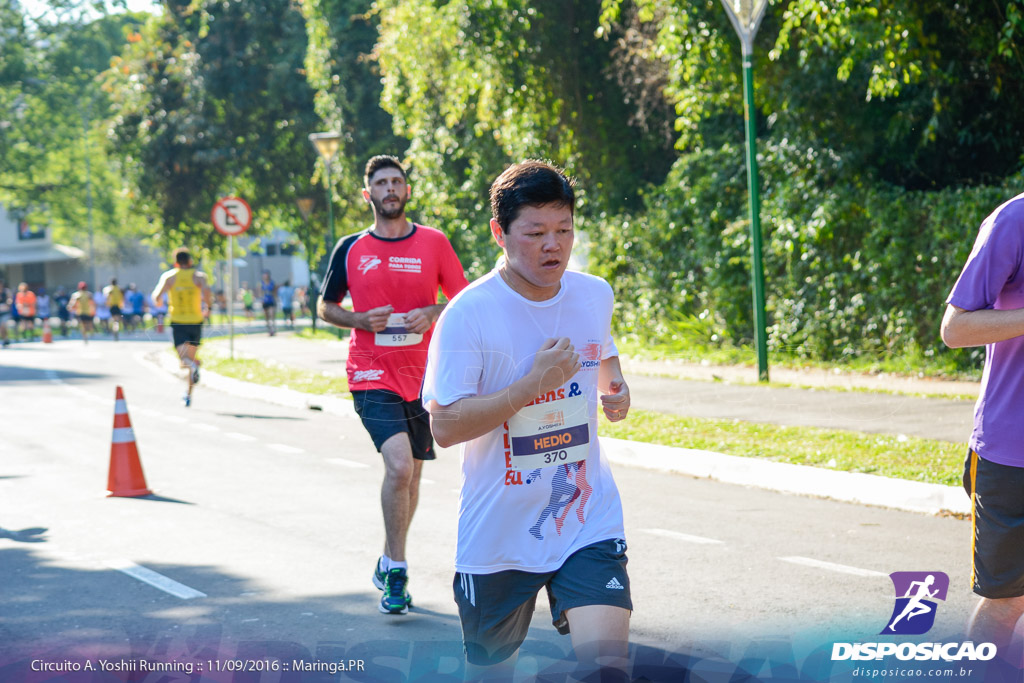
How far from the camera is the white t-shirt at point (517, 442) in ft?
10.4

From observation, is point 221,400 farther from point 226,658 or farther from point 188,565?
point 226,658

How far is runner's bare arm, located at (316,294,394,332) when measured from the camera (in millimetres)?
5703

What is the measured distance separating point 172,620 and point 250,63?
3403 centimetres

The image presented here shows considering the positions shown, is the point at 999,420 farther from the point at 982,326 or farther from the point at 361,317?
the point at 361,317

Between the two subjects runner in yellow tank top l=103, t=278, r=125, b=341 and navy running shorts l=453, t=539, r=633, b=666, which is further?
runner in yellow tank top l=103, t=278, r=125, b=341

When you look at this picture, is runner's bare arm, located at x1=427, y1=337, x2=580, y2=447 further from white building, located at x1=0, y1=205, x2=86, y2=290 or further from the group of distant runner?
white building, located at x1=0, y1=205, x2=86, y2=290

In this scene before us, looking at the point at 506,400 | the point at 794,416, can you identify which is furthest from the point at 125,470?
the point at 506,400

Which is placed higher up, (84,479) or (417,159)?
(417,159)

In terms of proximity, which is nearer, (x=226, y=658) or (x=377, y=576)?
(x=226, y=658)

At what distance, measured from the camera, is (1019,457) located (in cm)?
343

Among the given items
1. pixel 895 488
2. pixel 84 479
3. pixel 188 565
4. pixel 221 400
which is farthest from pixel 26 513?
pixel 221 400

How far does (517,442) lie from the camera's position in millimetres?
3229

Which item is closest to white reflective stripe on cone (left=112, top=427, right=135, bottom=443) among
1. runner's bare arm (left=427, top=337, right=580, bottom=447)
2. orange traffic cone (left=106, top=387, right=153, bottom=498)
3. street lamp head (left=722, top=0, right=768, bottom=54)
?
orange traffic cone (left=106, top=387, right=153, bottom=498)

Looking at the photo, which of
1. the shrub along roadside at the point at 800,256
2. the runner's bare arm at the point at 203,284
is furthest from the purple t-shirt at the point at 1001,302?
the runner's bare arm at the point at 203,284
